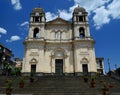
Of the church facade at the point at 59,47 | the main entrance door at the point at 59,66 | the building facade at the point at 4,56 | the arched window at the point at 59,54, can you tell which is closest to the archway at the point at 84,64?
the church facade at the point at 59,47

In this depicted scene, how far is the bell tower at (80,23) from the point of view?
35.5 meters

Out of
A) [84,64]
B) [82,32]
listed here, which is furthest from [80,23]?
[84,64]

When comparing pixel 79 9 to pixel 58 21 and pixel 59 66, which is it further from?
pixel 59 66

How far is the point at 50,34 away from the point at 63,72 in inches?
333

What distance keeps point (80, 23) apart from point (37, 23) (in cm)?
899

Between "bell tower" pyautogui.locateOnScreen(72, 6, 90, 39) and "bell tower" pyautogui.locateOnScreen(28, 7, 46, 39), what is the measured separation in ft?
21.5

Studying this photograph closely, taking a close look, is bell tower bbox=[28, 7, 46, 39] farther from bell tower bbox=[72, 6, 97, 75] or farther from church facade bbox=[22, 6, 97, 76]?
bell tower bbox=[72, 6, 97, 75]

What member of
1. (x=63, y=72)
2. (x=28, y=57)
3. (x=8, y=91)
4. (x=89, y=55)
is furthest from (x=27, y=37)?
(x=8, y=91)

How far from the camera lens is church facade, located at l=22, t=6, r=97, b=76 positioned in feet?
108

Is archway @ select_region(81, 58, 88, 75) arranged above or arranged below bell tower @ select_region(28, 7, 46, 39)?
below

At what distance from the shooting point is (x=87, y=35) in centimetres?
3522

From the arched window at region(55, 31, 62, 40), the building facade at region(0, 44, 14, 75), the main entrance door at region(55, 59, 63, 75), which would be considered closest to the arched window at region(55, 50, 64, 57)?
the main entrance door at region(55, 59, 63, 75)

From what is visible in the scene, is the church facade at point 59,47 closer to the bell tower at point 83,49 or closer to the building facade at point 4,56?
the bell tower at point 83,49

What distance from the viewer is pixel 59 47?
34938 mm
